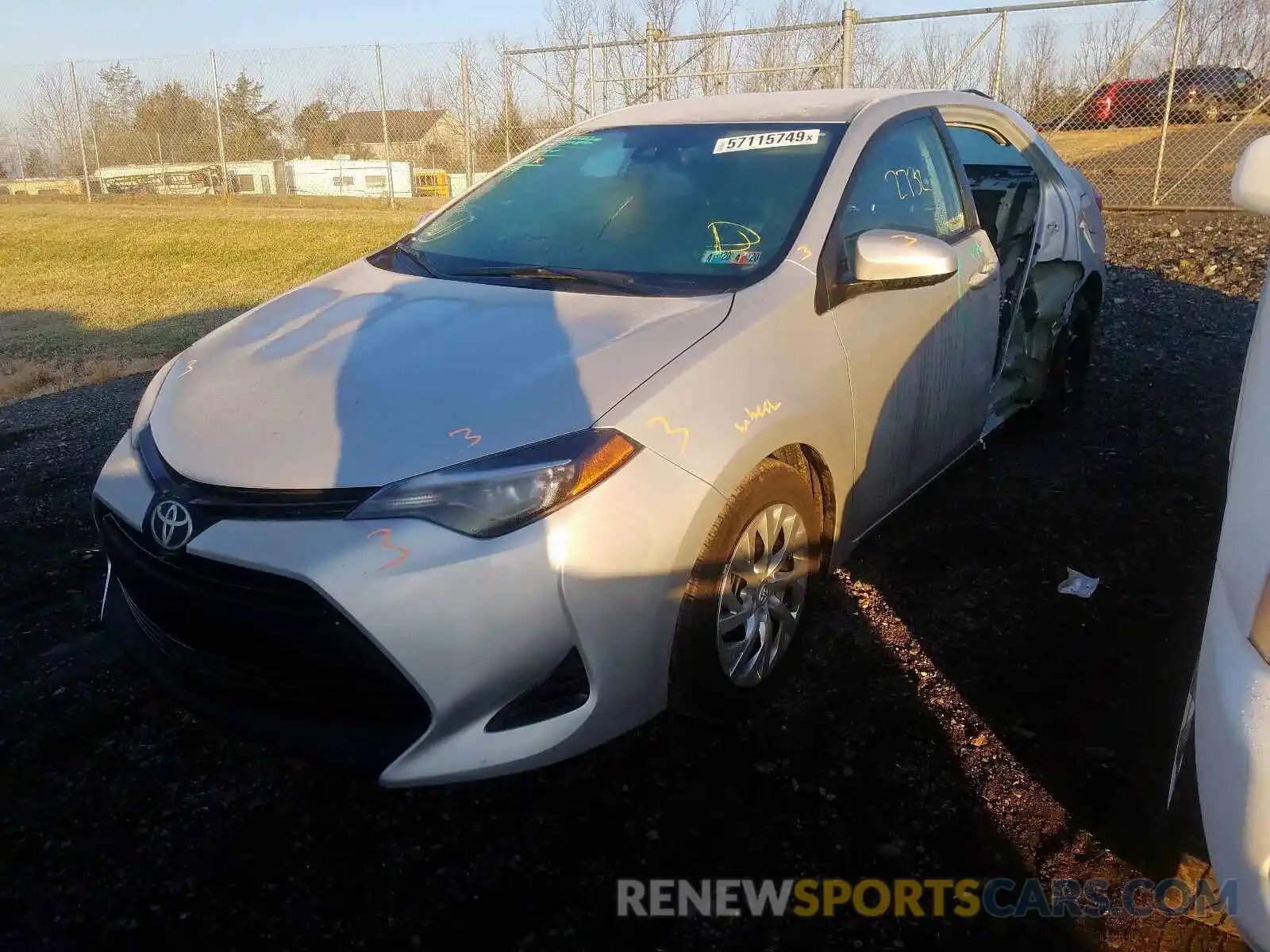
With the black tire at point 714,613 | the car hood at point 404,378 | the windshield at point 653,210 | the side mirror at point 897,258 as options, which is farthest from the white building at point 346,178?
the black tire at point 714,613

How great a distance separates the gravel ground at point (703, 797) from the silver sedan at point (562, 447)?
0.30m

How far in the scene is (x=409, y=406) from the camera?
2289 millimetres

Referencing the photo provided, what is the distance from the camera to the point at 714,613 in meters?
2.39

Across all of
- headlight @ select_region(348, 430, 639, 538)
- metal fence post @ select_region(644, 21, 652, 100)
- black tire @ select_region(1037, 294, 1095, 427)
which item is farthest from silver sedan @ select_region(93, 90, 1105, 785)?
metal fence post @ select_region(644, 21, 652, 100)

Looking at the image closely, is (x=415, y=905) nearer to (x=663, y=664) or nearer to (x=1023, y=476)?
(x=663, y=664)

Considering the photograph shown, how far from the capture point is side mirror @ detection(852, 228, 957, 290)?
2.83m

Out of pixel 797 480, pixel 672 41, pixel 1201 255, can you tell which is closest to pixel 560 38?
pixel 672 41

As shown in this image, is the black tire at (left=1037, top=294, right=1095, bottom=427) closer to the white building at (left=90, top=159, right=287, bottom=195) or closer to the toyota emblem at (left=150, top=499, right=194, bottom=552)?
the toyota emblem at (left=150, top=499, right=194, bottom=552)

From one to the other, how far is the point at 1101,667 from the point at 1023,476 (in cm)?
163

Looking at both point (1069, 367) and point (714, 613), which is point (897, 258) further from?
point (1069, 367)

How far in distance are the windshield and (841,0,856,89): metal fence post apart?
8973 millimetres

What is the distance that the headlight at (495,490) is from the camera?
6.78 feet

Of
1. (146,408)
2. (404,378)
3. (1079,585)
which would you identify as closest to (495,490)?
(404,378)

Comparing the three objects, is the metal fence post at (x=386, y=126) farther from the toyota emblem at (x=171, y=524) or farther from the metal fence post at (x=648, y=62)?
the toyota emblem at (x=171, y=524)
